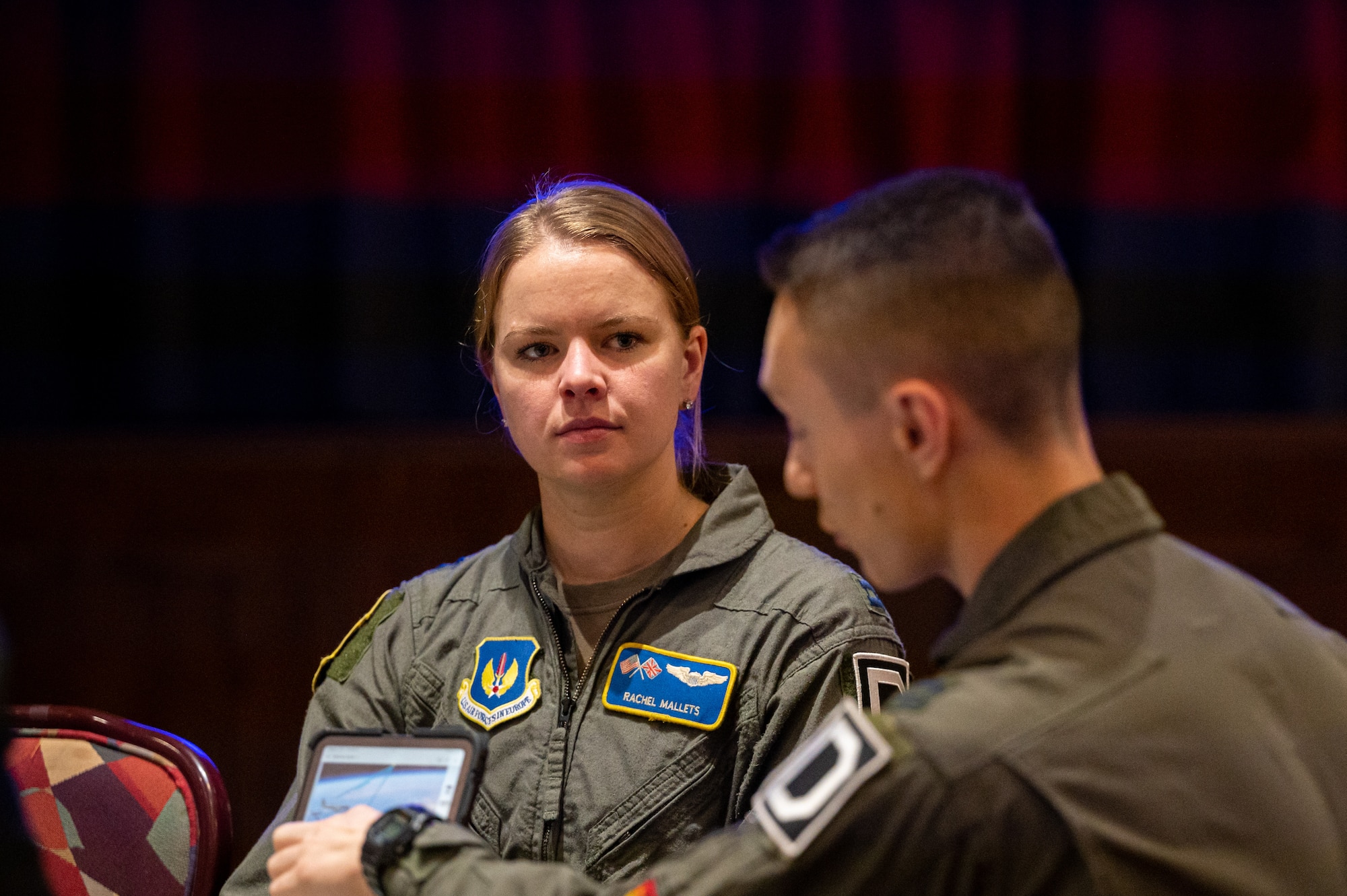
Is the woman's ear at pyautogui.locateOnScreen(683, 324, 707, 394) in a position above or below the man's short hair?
below

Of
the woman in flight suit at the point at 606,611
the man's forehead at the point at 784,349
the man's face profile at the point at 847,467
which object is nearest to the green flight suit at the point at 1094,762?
the man's face profile at the point at 847,467

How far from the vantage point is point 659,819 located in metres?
1.46

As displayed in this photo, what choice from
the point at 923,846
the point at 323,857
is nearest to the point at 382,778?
the point at 323,857

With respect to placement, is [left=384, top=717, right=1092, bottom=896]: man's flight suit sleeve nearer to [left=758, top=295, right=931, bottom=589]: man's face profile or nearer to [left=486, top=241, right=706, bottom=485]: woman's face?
[left=758, top=295, right=931, bottom=589]: man's face profile

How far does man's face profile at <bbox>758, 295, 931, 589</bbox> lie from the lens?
1079 millimetres

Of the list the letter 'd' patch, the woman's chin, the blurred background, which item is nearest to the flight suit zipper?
the woman's chin

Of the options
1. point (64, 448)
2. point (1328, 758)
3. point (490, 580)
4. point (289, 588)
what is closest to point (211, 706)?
point (289, 588)

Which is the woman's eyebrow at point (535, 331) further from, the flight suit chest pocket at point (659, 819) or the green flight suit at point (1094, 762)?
the green flight suit at point (1094, 762)

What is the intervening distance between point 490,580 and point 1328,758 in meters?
1.05

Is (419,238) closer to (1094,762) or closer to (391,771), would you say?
(391,771)

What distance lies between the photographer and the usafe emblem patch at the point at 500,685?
61.7 inches

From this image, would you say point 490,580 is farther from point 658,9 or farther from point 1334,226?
point 1334,226

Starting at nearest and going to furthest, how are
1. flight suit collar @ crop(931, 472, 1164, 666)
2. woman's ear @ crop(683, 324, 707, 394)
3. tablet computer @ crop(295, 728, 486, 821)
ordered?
flight suit collar @ crop(931, 472, 1164, 666) < tablet computer @ crop(295, 728, 486, 821) < woman's ear @ crop(683, 324, 707, 394)

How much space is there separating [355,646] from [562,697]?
340 millimetres
